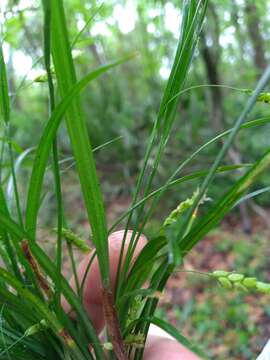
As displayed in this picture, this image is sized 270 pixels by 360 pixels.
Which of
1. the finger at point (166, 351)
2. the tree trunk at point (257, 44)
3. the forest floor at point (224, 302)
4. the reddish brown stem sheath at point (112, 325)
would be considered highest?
the tree trunk at point (257, 44)

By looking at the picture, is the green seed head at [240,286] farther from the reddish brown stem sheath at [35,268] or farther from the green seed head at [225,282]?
the reddish brown stem sheath at [35,268]

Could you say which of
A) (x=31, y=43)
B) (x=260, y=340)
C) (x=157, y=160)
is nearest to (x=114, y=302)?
(x=157, y=160)

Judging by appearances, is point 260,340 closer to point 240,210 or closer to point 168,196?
point 240,210

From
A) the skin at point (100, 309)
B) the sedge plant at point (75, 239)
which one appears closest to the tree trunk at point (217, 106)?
the skin at point (100, 309)

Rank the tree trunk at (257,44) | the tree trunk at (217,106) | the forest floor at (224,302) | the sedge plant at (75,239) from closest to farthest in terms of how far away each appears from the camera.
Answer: the sedge plant at (75,239)
the forest floor at (224,302)
the tree trunk at (217,106)
the tree trunk at (257,44)

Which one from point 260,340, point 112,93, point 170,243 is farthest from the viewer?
point 112,93

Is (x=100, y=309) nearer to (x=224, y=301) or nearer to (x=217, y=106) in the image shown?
(x=224, y=301)

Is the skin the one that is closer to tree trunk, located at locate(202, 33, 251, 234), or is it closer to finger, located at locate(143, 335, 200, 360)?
finger, located at locate(143, 335, 200, 360)
